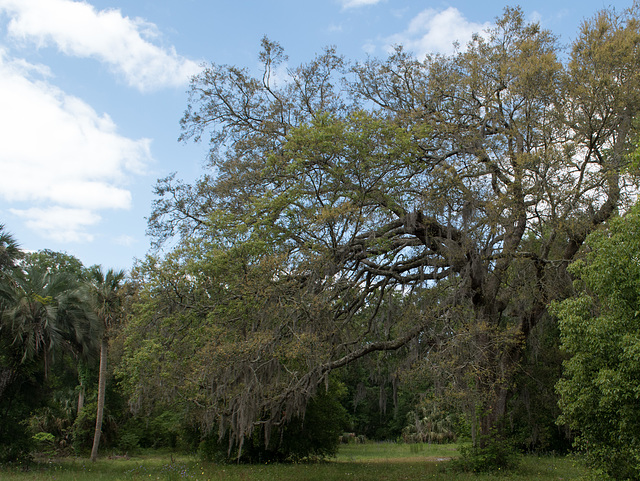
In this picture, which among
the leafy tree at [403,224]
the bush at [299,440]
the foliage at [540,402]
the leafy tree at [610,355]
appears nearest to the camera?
the leafy tree at [610,355]

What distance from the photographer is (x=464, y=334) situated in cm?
1209

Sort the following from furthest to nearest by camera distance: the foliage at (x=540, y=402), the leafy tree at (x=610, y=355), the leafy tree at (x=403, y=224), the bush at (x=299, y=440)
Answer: the foliage at (x=540, y=402) < the bush at (x=299, y=440) < the leafy tree at (x=403, y=224) < the leafy tree at (x=610, y=355)

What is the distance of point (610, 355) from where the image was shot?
8.31m

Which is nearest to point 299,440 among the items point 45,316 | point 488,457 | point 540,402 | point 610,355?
point 488,457

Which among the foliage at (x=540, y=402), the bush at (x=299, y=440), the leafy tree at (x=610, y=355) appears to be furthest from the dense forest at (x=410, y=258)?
the foliage at (x=540, y=402)

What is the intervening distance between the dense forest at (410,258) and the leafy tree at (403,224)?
60 millimetres

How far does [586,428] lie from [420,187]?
22.5 ft

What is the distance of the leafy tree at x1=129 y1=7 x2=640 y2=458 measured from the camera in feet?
→ 35.9

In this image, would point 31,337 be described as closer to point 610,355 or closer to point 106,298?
point 106,298

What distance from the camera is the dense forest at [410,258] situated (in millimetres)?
9977

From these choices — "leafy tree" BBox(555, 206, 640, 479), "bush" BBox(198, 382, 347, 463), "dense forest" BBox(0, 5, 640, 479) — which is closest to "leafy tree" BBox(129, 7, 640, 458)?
"dense forest" BBox(0, 5, 640, 479)

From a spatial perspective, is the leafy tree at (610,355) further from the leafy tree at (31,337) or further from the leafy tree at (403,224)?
the leafy tree at (31,337)

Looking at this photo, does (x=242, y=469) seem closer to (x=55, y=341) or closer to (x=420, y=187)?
(x=55, y=341)

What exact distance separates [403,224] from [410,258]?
5.01ft
